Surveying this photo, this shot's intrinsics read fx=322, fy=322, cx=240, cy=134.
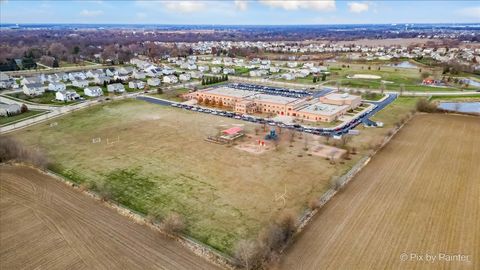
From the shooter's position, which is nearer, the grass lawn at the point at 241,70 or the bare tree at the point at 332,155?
the bare tree at the point at 332,155

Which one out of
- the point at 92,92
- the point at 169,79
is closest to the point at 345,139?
the point at 92,92

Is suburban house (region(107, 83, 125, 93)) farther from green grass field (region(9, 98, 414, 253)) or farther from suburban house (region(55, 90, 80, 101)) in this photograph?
green grass field (region(9, 98, 414, 253))

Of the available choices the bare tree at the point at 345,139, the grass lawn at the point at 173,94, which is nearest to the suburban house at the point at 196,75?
the grass lawn at the point at 173,94

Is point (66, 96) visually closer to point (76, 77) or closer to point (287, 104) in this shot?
point (76, 77)

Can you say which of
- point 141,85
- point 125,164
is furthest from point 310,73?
point 125,164

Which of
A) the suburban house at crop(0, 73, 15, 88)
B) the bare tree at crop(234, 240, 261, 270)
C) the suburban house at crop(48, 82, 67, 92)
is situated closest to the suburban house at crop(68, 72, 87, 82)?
the suburban house at crop(48, 82, 67, 92)

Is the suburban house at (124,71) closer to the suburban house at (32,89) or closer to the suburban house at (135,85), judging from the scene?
the suburban house at (135,85)
